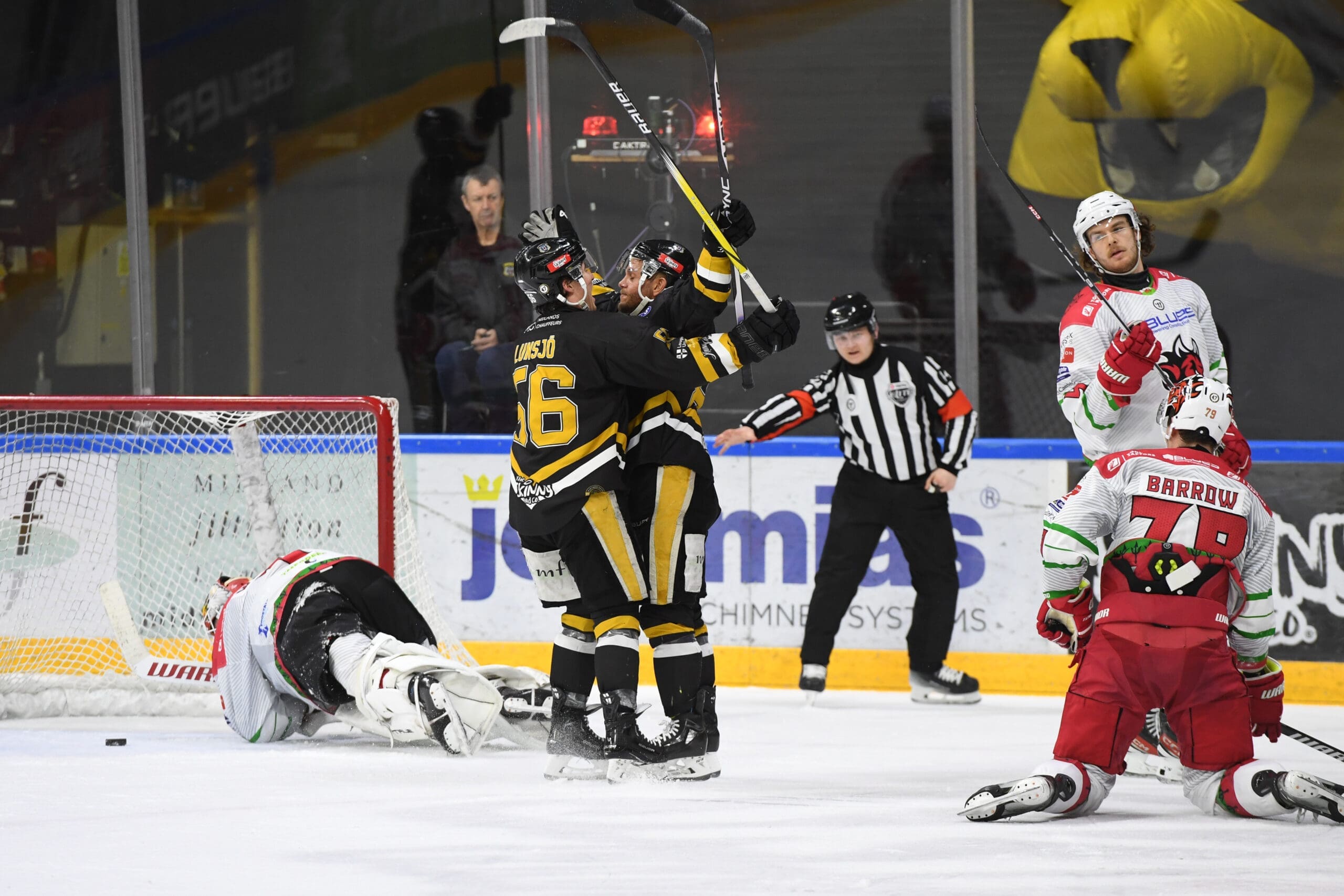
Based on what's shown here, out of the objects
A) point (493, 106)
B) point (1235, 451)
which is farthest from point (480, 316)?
point (1235, 451)

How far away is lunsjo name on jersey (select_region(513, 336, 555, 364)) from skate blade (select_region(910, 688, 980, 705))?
204 cm

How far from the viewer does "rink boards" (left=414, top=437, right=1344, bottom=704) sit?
5020 millimetres

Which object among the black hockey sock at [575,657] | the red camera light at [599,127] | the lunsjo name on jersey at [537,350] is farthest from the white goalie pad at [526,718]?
the red camera light at [599,127]

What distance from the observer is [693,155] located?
21.2 ft

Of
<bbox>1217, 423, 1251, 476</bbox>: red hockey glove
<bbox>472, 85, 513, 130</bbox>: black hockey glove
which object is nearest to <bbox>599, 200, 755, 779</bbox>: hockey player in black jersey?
<bbox>1217, 423, 1251, 476</bbox>: red hockey glove

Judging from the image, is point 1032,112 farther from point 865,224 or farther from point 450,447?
point 450,447

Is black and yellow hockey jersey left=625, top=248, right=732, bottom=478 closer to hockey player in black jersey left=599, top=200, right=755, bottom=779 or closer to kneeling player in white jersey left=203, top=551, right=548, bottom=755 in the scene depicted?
hockey player in black jersey left=599, top=200, right=755, bottom=779

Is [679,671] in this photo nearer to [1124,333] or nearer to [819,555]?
[1124,333]

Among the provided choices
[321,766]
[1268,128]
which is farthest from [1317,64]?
[321,766]

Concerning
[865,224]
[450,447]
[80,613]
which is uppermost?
[865,224]

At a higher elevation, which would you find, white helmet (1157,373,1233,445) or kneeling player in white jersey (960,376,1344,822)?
white helmet (1157,373,1233,445)

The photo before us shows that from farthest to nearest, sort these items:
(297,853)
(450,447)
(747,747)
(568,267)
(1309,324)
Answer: (1309,324)
(450,447)
(747,747)
(568,267)
(297,853)

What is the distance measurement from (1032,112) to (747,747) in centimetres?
326

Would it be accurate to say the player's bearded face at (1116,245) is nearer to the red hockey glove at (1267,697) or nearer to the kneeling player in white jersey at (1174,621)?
the kneeling player in white jersey at (1174,621)
